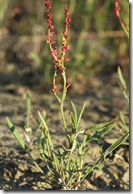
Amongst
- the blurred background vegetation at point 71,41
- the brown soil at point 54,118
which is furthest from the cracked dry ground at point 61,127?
the blurred background vegetation at point 71,41

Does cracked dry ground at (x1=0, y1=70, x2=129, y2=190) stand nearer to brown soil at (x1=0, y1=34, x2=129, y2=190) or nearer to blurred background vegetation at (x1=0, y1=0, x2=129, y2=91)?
brown soil at (x1=0, y1=34, x2=129, y2=190)

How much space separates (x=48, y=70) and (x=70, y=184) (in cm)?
158

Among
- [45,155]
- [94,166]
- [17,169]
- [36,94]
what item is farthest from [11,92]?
[94,166]

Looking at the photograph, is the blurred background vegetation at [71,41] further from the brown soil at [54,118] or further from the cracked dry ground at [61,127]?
the cracked dry ground at [61,127]

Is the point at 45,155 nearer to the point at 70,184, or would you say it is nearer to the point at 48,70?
the point at 70,184

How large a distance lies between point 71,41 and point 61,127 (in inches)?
56.7

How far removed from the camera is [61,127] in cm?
190

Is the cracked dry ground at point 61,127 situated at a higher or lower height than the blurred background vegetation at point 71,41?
lower

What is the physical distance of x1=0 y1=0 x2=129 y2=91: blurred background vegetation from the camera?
8.52 feet

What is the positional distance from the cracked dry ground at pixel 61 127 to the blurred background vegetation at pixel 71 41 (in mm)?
216

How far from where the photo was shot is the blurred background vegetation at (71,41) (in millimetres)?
2596

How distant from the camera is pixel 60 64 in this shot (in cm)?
97

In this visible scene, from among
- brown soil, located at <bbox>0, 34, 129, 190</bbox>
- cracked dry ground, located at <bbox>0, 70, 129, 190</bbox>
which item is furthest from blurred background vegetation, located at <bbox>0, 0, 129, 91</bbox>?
cracked dry ground, located at <bbox>0, 70, 129, 190</bbox>

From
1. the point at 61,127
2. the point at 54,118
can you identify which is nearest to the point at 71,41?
the point at 54,118
